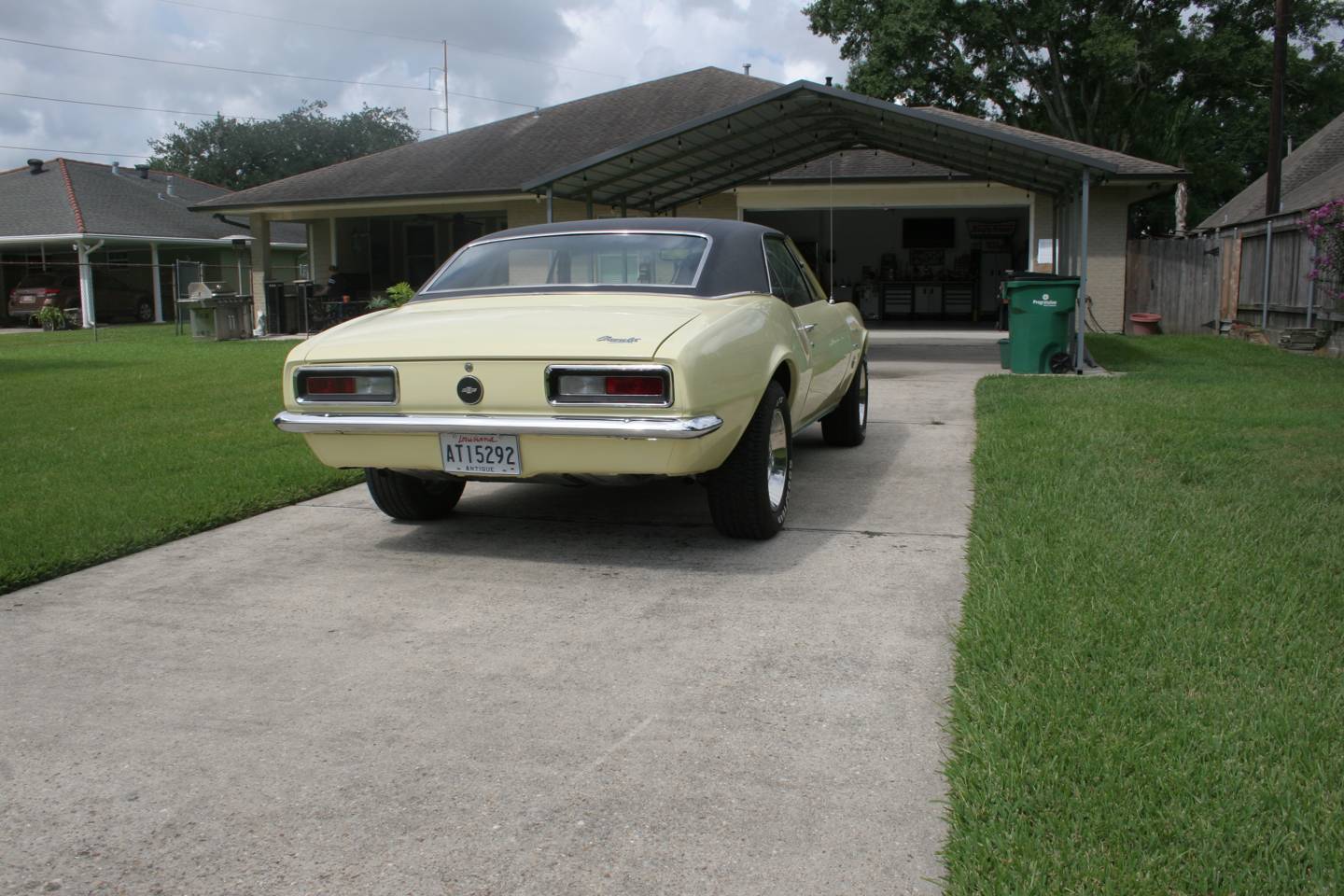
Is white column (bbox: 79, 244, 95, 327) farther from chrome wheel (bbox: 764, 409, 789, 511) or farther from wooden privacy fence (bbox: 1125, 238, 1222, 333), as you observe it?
chrome wheel (bbox: 764, 409, 789, 511)

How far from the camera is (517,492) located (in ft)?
22.4

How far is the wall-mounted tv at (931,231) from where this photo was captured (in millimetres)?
28016

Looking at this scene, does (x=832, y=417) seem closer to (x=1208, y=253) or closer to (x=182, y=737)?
(x=182, y=737)

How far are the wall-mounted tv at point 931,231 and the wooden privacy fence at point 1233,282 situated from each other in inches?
234

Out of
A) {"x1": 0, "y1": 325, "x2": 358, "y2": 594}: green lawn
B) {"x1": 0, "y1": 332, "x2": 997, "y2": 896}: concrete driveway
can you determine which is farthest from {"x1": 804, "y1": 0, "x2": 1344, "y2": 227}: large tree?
{"x1": 0, "y1": 332, "x2": 997, "y2": 896}: concrete driveway

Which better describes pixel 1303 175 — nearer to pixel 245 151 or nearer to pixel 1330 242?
pixel 1330 242

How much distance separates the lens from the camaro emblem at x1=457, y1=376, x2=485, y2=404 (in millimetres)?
4754

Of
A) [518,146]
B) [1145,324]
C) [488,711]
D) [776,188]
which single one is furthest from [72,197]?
[488,711]

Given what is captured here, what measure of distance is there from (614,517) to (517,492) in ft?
3.12

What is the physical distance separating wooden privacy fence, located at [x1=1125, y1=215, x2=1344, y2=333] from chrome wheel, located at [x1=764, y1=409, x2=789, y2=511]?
487 inches

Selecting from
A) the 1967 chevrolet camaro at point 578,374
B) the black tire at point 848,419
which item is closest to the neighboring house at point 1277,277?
the black tire at point 848,419

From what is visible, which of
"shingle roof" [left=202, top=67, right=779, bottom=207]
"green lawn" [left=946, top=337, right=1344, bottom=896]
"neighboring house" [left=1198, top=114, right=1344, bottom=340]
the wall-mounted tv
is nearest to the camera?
"green lawn" [left=946, top=337, right=1344, bottom=896]

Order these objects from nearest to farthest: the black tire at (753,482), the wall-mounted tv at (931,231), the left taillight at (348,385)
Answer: the left taillight at (348,385)
the black tire at (753,482)
the wall-mounted tv at (931,231)

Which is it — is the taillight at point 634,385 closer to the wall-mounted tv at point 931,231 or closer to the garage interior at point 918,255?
the garage interior at point 918,255
